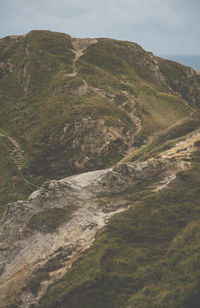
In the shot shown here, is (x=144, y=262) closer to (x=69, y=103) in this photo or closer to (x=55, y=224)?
(x=55, y=224)

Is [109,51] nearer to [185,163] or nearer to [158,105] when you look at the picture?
[158,105]

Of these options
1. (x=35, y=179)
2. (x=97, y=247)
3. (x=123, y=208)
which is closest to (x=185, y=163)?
(x=123, y=208)

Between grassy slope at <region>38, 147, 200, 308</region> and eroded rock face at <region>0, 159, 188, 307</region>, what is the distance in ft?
5.57

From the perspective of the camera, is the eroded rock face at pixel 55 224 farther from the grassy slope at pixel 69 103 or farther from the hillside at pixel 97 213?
the grassy slope at pixel 69 103

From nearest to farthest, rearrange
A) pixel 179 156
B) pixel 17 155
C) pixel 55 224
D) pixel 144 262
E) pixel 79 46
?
pixel 144 262, pixel 55 224, pixel 179 156, pixel 17 155, pixel 79 46

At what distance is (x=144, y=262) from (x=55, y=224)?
A: 31.2 ft

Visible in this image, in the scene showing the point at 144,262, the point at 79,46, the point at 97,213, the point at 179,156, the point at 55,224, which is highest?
the point at 79,46

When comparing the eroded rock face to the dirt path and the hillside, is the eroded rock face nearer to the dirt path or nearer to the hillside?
the hillside

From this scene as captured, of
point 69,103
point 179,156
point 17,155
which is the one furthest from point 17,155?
point 179,156

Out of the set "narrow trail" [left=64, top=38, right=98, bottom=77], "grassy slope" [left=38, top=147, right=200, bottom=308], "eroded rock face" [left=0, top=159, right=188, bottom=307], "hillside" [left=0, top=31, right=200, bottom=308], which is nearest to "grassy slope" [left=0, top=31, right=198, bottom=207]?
"hillside" [left=0, top=31, right=200, bottom=308]

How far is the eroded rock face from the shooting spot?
18328 mm

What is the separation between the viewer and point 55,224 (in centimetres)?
2252

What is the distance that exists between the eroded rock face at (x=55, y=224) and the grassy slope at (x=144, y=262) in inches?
66.8

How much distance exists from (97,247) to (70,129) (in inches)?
1549
